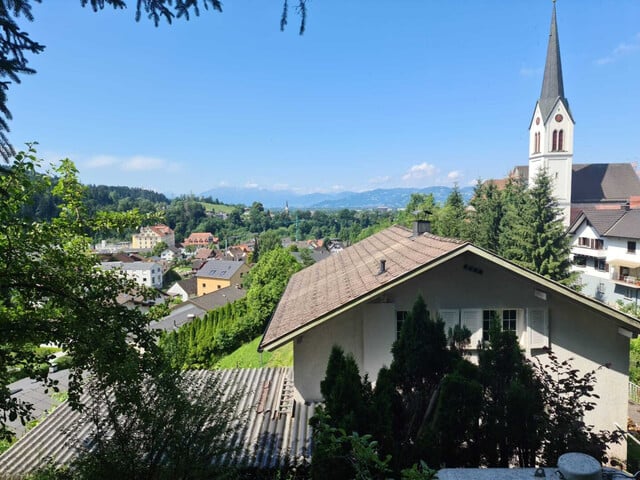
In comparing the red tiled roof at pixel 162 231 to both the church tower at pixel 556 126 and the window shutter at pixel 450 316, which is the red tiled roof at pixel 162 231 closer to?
the church tower at pixel 556 126

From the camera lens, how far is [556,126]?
176 ft

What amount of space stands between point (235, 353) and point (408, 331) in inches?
851

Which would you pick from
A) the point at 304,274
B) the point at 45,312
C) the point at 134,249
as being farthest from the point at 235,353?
the point at 134,249

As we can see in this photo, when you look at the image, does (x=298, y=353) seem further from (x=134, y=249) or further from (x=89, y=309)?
(x=134, y=249)

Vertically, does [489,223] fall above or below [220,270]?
above

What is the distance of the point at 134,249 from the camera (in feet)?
513

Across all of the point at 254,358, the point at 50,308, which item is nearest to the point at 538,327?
the point at 50,308

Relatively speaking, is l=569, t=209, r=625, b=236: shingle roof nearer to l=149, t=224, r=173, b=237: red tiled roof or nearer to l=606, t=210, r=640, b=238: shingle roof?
l=606, t=210, r=640, b=238: shingle roof

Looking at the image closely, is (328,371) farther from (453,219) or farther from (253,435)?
(453,219)

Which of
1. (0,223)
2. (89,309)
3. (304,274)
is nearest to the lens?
(0,223)

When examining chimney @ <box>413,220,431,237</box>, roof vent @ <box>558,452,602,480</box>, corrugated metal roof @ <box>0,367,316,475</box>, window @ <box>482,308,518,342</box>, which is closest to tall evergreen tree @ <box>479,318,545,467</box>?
roof vent @ <box>558,452,602,480</box>

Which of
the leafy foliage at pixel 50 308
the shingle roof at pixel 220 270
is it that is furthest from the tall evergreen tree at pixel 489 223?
the leafy foliage at pixel 50 308

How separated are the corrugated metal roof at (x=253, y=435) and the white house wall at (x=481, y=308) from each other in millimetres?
669

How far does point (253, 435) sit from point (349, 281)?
4.13 m
